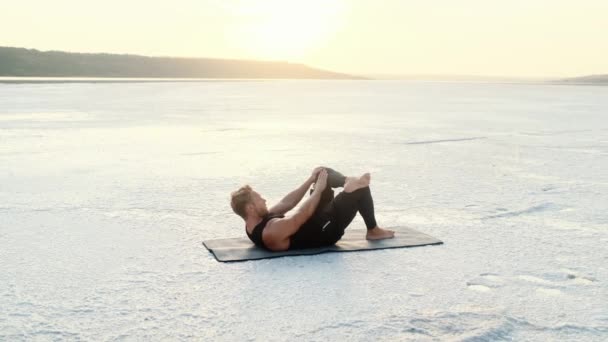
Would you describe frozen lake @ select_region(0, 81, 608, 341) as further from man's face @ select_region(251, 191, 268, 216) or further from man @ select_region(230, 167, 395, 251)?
man's face @ select_region(251, 191, 268, 216)

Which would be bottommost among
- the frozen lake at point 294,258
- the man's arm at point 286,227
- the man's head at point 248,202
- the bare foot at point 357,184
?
the frozen lake at point 294,258

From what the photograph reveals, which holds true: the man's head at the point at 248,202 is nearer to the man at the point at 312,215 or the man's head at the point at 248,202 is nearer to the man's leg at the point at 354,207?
the man at the point at 312,215

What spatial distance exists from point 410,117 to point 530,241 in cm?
1509

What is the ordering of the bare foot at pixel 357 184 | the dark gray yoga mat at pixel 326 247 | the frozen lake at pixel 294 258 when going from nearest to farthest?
the frozen lake at pixel 294 258, the dark gray yoga mat at pixel 326 247, the bare foot at pixel 357 184

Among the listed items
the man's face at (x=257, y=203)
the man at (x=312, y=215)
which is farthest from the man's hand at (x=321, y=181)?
the man's face at (x=257, y=203)

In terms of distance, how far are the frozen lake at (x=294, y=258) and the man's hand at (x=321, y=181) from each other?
563mm

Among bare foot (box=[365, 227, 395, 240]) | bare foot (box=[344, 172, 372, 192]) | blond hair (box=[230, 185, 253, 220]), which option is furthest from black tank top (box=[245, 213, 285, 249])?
bare foot (box=[365, 227, 395, 240])

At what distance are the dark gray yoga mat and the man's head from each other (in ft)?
0.96

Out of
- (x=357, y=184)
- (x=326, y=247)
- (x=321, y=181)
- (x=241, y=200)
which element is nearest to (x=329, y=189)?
(x=321, y=181)

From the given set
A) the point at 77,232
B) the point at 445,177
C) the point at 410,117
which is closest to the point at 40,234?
the point at 77,232

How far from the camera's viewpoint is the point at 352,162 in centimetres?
987

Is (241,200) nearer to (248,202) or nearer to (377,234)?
(248,202)

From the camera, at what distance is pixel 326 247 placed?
5.12 m

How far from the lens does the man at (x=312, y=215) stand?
4.96 m
